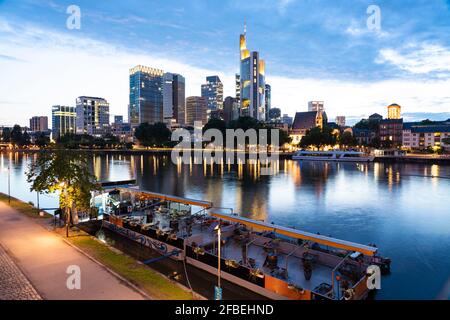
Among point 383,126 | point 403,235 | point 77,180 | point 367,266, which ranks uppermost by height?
point 383,126

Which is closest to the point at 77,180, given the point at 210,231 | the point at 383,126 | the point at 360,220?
the point at 210,231

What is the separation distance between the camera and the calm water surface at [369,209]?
965 inches

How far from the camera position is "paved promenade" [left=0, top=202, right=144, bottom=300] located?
47.1ft

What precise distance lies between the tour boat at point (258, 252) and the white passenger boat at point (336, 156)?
120 m

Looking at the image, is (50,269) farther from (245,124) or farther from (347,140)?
(347,140)

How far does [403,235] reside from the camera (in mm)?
33781

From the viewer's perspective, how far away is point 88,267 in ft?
57.4

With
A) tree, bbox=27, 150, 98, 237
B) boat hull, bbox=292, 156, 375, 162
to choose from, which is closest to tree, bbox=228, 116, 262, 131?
boat hull, bbox=292, 156, 375, 162

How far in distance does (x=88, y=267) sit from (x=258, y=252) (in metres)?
11.3

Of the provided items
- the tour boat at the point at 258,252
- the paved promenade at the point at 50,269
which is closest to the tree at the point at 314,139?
the tour boat at the point at 258,252

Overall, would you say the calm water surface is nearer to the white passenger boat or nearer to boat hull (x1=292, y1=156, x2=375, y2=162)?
boat hull (x1=292, y1=156, x2=375, y2=162)

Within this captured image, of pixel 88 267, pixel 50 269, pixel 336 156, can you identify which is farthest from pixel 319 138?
pixel 50 269

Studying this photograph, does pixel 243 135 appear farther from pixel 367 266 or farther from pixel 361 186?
pixel 367 266

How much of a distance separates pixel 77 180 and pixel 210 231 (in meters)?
11.9
